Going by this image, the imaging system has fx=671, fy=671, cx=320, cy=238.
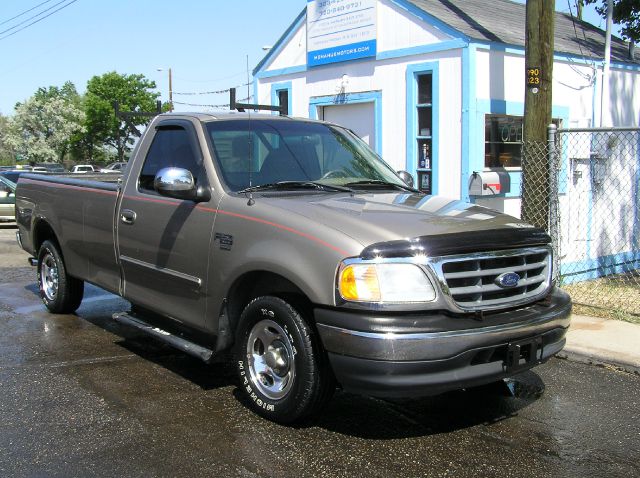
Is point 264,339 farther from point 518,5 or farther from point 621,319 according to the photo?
point 518,5

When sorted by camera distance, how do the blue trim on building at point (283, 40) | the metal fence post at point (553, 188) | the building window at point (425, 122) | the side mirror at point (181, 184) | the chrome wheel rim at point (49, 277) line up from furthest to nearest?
the blue trim on building at point (283, 40) < the building window at point (425, 122) < the metal fence post at point (553, 188) < the chrome wheel rim at point (49, 277) < the side mirror at point (181, 184)

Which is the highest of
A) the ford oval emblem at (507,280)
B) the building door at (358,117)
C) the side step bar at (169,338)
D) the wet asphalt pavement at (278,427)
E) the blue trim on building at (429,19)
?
the blue trim on building at (429,19)

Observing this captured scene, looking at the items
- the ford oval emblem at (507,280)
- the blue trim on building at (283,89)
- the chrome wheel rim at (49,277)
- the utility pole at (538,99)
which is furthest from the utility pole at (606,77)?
the chrome wheel rim at (49,277)

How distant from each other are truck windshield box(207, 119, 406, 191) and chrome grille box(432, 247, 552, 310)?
1.46m

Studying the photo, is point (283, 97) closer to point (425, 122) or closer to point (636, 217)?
point (425, 122)

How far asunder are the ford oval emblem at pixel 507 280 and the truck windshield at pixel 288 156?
155 centimetres

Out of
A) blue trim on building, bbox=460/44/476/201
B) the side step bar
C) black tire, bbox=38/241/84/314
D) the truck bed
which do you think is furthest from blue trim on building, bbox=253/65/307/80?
the side step bar

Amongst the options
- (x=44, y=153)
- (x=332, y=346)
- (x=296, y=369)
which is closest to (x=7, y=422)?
(x=296, y=369)

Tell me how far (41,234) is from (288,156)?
3833mm

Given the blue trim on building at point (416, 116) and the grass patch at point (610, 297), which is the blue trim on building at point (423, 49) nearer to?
the blue trim on building at point (416, 116)

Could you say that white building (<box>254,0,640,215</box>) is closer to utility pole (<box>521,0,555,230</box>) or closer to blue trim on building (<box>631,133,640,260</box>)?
blue trim on building (<box>631,133,640,260</box>)

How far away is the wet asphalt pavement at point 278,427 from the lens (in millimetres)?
3703

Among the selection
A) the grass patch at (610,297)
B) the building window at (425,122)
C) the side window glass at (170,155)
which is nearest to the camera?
the side window glass at (170,155)

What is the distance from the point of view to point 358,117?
432 inches
